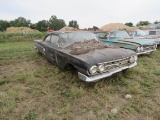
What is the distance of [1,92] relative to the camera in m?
3.48

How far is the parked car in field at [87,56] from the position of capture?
3254mm

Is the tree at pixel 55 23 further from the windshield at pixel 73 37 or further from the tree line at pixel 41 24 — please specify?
the windshield at pixel 73 37

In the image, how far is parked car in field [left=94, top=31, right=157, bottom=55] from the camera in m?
6.06

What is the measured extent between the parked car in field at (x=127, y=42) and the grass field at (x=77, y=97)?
1.68 meters

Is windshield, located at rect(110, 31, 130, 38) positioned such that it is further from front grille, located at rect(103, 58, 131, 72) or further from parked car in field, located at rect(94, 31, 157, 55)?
front grille, located at rect(103, 58, 131, 72)

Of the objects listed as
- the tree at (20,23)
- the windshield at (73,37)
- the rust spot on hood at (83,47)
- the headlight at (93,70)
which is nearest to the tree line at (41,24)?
the tree at (20,23)

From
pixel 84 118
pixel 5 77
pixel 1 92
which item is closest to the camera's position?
pixel 84 118

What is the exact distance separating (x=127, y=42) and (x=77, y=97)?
417 centimetres

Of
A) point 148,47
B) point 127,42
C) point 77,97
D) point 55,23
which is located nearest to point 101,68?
point 77,97

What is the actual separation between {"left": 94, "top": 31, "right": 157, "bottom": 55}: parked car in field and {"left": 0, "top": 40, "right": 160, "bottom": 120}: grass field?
1.68 metres

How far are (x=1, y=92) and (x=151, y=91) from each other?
12.2 feet

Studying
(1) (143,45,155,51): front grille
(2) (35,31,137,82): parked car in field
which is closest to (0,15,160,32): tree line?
(1) (143,45,155,51): front grille

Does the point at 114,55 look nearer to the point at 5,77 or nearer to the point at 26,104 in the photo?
the point at 26,104

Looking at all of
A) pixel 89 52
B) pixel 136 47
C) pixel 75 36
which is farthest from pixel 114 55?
Answer: pixel 136 47
